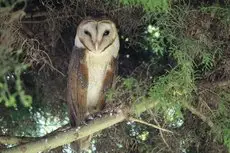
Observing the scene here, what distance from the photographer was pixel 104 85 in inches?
93.5

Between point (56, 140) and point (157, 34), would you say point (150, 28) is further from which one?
point (56, 140)

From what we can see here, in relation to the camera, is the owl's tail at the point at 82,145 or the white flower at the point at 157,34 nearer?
the white flower at the point at 157,34

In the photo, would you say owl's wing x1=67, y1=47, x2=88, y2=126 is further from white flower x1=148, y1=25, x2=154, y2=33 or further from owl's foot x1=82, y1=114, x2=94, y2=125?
white flower x1=148, y1=25, x2=154, y2=33

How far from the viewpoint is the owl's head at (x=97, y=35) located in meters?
2.22

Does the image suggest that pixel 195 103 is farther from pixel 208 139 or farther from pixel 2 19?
pixel 2 19

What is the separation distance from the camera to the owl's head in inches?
87.4

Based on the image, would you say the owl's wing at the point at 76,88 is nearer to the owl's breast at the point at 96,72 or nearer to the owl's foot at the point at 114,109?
the owl's breast at the point at 96,72

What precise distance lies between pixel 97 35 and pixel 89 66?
14cm

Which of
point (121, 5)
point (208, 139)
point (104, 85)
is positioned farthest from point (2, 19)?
point (208, 139)

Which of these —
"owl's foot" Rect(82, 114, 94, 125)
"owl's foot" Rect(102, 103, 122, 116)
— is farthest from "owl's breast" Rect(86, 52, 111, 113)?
"owl's foot" Rect(102, 103, 122, 116)

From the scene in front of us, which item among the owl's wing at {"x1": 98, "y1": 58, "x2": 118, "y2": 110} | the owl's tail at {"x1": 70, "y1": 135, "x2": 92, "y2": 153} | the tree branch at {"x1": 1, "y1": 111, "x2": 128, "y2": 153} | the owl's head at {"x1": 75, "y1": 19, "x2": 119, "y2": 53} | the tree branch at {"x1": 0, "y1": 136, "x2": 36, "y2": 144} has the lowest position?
the owl's tail at {"x1": 70, "y1": 135, "x2": 92, "y2": 153}

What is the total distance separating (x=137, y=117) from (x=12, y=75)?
21.2 inches

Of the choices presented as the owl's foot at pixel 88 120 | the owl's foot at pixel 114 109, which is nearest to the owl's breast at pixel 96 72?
the owl's foot at pixel 88 120

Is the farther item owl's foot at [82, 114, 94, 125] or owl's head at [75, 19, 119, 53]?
owl's head at [75, 19, 119, 53]
